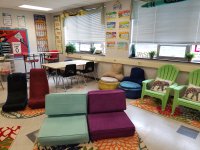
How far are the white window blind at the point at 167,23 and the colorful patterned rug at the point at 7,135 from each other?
146 inches

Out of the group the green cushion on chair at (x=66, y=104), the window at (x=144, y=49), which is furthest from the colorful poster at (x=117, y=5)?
the green cushion on chair at (x=66, y=104)

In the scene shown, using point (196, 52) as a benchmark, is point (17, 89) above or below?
below

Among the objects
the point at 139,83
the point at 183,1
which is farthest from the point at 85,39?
the point at 183,1

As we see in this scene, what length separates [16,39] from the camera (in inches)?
246

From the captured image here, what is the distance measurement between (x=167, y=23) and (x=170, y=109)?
6.79 ft

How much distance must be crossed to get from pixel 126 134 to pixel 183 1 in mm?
3124

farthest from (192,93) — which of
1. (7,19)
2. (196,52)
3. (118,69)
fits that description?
(7,19)

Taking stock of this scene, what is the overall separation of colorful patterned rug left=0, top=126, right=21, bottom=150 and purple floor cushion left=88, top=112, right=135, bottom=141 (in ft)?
4.10

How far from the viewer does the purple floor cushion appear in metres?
2.24

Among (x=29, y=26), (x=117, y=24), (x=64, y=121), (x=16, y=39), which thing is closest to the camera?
(x=64, y=121)

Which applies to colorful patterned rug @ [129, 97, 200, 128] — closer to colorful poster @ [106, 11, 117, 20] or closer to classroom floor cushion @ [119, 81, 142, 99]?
classroom floor cushion @ [119, 81, 142, 99]

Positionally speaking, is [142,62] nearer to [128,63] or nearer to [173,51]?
[128,63]

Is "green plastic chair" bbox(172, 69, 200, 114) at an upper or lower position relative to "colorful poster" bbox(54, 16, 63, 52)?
lower

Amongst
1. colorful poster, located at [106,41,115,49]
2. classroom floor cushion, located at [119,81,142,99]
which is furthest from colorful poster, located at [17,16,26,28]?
classroom floor cushion, located at [119,81,142,99]
